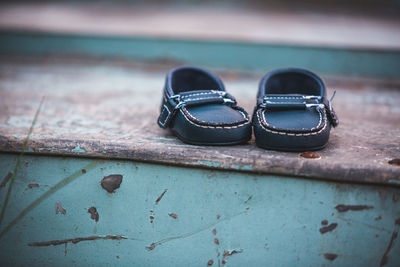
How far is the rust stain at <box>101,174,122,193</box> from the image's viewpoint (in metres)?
0.87

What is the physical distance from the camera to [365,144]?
0.97 meters

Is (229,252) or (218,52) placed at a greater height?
(218,52)

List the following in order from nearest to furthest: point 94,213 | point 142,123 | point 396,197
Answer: point 396,197, point 94,213, point 142,123

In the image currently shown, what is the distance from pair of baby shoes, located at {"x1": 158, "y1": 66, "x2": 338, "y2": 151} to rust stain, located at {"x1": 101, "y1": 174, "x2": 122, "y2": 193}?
0.19m

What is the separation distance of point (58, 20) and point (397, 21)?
2502 mm

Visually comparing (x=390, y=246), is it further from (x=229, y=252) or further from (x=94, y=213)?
(x=94, y=213)

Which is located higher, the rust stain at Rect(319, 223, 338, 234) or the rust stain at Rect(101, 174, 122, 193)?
the rust stain at Rect(101, 174, 122, 193)

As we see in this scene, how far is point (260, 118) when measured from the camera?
885 millimetres

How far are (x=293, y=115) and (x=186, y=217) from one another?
1.24 ft

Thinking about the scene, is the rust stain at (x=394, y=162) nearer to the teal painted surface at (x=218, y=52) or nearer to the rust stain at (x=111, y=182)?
the rust stain at (x=111, y=182)

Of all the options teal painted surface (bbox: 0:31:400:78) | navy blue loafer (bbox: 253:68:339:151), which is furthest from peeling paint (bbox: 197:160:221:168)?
teal painted surface (bbox: 0:31:400:78)

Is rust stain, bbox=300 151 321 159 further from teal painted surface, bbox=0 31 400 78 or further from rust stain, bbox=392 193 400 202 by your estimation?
teal painted surface, bbox=0 31 400 78

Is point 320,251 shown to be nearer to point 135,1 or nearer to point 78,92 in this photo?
point 78,92

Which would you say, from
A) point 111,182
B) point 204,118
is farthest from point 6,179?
point 204,118
